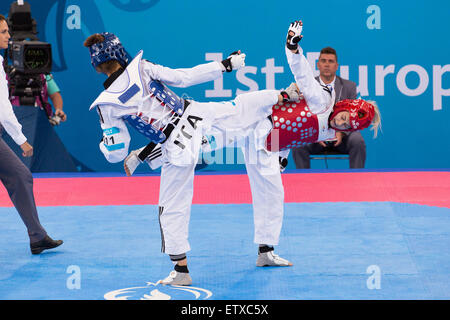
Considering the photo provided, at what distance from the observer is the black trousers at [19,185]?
4828 mm

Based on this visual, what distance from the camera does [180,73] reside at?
13.5 ft

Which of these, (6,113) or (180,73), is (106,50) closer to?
(180,73)

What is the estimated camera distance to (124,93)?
3951mm

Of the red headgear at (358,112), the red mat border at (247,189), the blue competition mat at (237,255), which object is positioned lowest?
the blue competition mat at (237,255)

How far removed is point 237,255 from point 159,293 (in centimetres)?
95

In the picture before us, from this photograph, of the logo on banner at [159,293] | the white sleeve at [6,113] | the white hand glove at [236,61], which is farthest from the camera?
the white sleeve at [6,113]

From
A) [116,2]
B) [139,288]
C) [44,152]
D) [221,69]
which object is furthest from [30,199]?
[116,2]

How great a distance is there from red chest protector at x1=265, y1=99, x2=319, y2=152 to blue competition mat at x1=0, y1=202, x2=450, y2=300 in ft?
2.84

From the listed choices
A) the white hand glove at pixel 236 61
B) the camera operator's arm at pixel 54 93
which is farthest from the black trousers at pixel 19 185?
the camera operator's arm at pixel 54 93

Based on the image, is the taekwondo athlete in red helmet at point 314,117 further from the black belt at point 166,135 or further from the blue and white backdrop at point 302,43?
the blue and white backdrop at point 302,43

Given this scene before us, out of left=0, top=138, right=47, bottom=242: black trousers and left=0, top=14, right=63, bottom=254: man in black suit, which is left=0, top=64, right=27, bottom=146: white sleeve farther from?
left=0, top=138, right=47, bottom=242: black trousers

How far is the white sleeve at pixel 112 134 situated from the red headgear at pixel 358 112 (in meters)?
1.39
